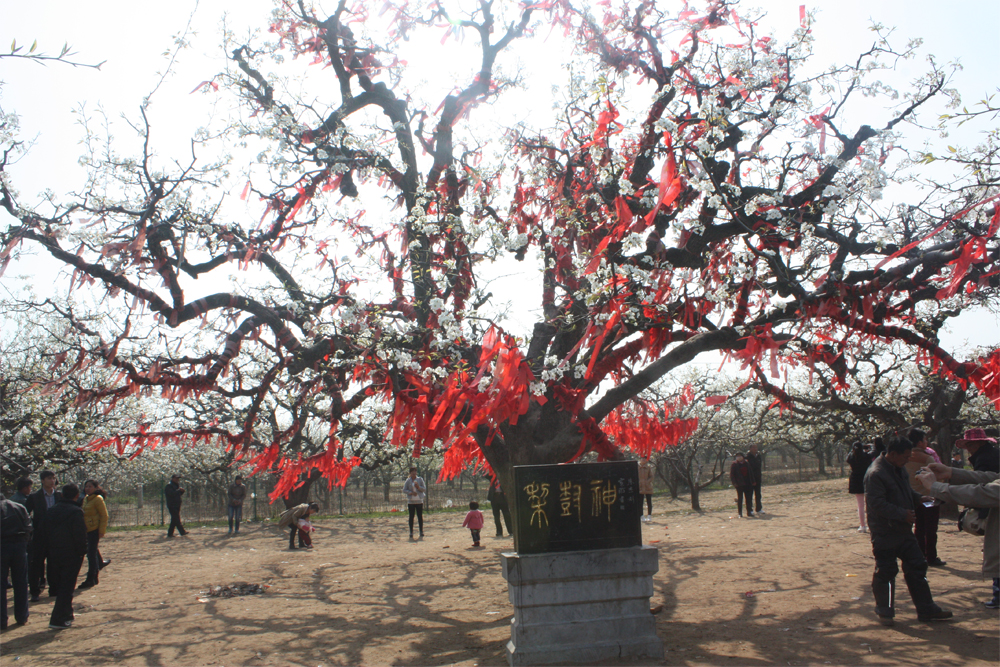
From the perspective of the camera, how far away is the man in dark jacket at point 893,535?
17.4 ft

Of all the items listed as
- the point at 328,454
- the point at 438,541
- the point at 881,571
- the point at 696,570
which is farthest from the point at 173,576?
the point at 881,571

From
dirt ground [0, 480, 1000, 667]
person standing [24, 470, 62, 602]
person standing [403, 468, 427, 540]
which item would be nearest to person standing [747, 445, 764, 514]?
dirt ground [0, 480, 1000, 667]

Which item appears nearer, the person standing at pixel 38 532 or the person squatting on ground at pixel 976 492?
the person squatting on ground at pixel 976 492

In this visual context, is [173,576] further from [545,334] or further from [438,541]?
[545,334]

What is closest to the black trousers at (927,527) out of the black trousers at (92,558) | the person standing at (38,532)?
the person standing at (38,532)

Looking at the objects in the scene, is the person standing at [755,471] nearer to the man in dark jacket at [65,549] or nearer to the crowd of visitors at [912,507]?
the crowd of visitors at [912,507]

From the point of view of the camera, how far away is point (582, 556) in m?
5.04

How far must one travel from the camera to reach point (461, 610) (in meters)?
7.41

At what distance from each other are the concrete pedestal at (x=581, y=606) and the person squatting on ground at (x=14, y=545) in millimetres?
5834

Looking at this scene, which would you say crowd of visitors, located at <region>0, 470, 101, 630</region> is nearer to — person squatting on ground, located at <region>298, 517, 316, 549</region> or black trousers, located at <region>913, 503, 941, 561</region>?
person squatting on ground, located at <region>298, 517, 316, 549</region>

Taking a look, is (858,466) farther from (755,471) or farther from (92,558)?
(92,558)

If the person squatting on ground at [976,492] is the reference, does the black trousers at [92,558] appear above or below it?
below

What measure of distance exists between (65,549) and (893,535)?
8491 millimetres

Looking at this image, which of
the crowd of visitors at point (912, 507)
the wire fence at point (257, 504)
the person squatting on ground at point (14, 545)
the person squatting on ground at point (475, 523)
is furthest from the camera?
the wire fence at point (257, 504)
